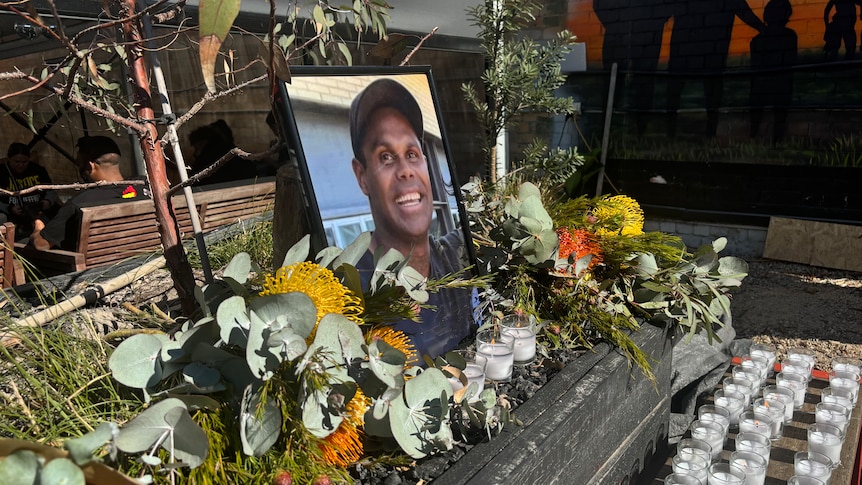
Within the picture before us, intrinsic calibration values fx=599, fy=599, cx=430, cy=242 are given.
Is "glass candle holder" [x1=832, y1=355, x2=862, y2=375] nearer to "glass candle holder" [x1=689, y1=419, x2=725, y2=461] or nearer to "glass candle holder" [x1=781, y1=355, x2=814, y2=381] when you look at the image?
"glass candle holder" [x1=781, y1=355, x2=814, y2=381]

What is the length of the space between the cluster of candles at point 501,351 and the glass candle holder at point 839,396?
1.14 m

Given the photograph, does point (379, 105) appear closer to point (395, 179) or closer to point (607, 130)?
point (395, 179)

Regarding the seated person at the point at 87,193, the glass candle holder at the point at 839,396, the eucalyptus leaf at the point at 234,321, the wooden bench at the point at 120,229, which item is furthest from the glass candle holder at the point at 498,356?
the seated person at the point at 87,193

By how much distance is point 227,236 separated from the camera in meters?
3.27

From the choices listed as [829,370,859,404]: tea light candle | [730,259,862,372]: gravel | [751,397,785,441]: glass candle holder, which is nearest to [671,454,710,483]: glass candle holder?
[751,397,785,441]: glass candle holder

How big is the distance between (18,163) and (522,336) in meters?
4.05

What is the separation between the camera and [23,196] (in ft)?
14.2

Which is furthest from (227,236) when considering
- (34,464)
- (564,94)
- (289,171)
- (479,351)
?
(564,94)

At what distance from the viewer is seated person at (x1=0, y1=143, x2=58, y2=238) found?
4.21 meters

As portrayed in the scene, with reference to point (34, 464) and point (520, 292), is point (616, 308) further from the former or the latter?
point (34, 464)

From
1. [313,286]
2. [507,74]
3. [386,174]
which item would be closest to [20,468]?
[313,286]

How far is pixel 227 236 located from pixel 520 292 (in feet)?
6.12

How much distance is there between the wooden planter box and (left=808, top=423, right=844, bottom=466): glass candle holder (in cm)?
48

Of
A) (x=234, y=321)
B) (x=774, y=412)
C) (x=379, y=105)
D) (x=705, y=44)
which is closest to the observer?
(x=234, y=321)
